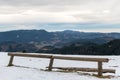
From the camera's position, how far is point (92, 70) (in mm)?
21672

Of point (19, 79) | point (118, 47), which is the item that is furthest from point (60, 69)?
point (118, 47)

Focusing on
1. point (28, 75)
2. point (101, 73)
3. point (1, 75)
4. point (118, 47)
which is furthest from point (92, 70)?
point (118, 47)

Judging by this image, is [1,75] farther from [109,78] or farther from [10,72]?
[109,78]

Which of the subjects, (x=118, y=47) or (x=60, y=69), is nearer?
(x=60, y=69)

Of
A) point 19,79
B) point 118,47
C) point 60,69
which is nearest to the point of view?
point 19,79

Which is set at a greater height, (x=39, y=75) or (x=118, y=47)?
(x=118, y=47)

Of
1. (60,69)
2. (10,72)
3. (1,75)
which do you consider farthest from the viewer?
(60,69)

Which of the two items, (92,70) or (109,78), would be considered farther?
(92,70)

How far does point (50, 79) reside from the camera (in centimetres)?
1823

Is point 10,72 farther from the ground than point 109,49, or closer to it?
closer to it

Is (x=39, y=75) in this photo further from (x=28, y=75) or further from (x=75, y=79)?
(x=75, y=79)

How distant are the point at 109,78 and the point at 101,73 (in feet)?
2.73

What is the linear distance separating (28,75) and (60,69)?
4.26m

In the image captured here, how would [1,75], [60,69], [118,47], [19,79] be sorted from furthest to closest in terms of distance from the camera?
[118,47] → [60,69] → [1,75] → [19,79]
